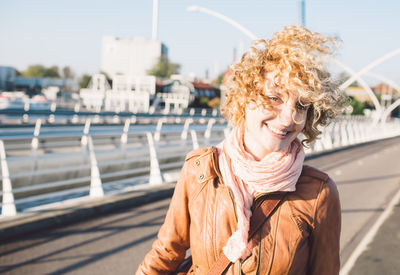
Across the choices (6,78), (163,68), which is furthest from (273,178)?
(6,78)

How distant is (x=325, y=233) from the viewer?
1.75 m

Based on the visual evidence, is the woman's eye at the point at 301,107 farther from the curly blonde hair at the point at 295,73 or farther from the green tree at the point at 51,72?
the green tree at the point at 51,72

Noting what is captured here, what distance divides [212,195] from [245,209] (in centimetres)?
19

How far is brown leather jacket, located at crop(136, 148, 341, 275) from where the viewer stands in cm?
171

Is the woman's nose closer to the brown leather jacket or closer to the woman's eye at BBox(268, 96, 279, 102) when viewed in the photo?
the woman's eye at BBox(268, 96, 279, 102)

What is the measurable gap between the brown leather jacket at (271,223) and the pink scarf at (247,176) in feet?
0.15

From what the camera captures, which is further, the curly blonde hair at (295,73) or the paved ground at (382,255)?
the paved ground at (382,255)

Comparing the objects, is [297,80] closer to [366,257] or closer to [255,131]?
[255,131]

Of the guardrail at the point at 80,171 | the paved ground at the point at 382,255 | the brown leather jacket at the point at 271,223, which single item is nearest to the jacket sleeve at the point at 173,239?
the brown leather jacket at the point at 271,223

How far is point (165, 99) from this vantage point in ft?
258

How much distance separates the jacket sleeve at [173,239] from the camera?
6.34 ft

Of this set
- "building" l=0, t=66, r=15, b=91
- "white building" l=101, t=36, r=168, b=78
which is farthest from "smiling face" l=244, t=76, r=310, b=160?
"white building" l=101, t=36, r=168, b=78

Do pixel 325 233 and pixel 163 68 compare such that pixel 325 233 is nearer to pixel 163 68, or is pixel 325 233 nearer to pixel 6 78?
pixel 163 68

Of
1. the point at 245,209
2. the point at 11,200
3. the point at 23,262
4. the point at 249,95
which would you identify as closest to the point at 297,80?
the point at 249,95
